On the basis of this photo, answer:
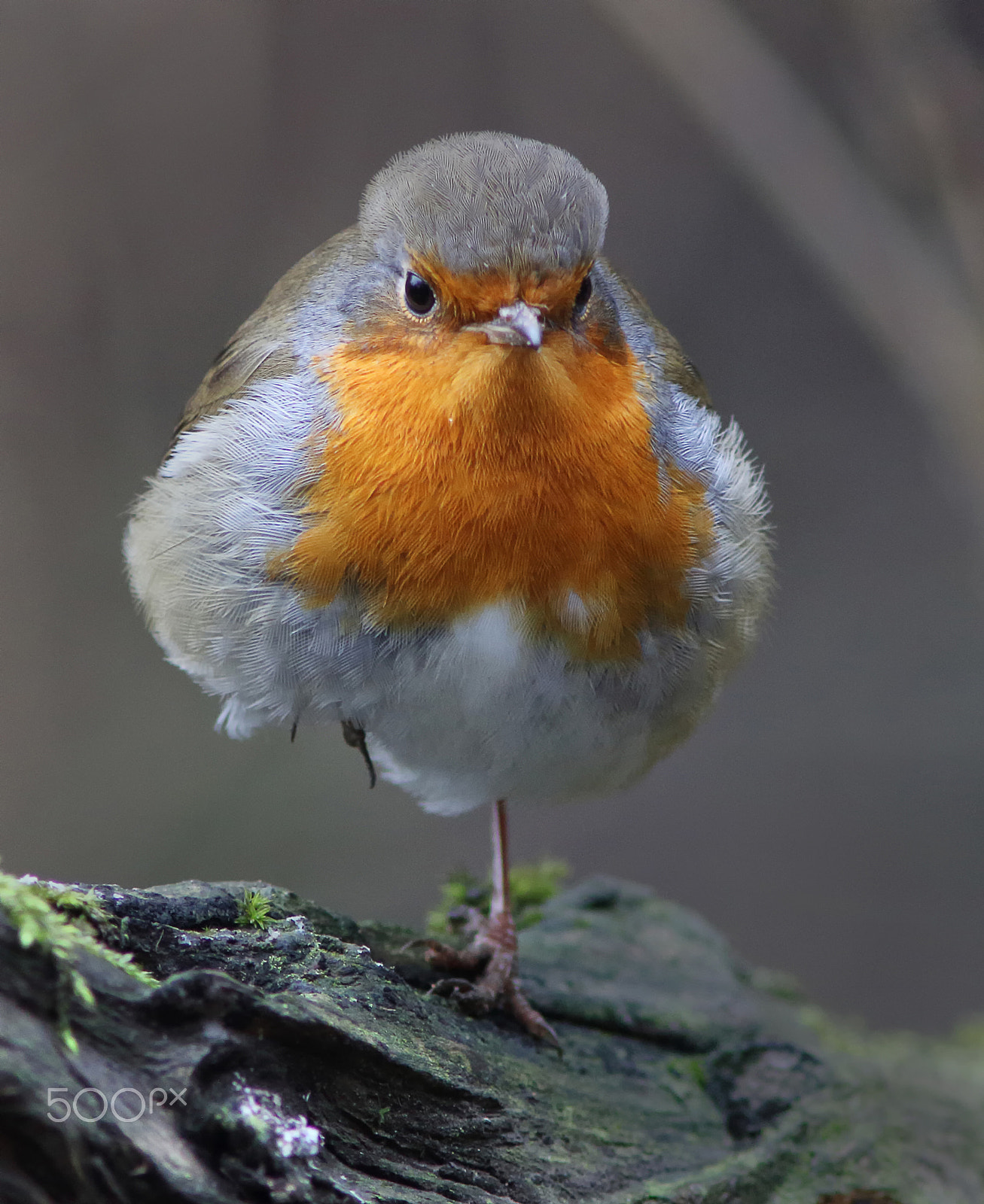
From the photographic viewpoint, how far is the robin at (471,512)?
2.83 meters

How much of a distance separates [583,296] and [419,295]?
39 centimetres

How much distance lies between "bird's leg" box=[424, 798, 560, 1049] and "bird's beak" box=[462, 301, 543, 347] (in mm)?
1580

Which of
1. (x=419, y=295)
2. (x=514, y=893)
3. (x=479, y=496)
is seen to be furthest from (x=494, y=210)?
(x=514, y=893)

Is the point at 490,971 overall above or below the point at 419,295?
below

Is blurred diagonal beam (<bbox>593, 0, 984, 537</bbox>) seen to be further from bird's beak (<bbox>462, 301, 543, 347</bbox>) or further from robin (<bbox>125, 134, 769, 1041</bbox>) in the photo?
bird's beak (<bbox>462, 301, 543, 347</bbox>)

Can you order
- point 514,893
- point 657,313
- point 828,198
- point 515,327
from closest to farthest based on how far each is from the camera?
point 515,327 → point 514,893 → point 828,198 → point 657,313

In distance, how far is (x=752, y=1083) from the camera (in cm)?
349

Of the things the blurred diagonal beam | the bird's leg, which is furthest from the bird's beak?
the blurred diagonal beam

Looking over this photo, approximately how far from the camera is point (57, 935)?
1814mm

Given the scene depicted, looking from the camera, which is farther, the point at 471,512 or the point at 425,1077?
the point at 471,512

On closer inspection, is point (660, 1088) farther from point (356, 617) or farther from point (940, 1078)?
point (356, 617)

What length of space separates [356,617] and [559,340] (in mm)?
800

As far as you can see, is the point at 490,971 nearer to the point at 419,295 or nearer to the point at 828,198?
the point at 419,295

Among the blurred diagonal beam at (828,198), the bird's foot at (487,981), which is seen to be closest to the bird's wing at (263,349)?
the bird's foot at (487,981)
